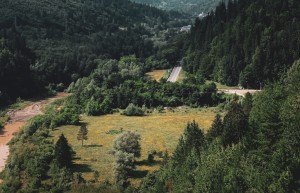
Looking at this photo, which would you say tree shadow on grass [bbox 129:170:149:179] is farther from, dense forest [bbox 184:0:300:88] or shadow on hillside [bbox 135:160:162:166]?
dense forest [bbox 184:0:300:88]

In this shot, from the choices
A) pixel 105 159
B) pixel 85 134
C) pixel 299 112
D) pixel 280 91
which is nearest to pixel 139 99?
pixel 85 134

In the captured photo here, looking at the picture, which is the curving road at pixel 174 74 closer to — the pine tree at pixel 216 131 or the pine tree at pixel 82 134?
the pine tree at pixel 82 134

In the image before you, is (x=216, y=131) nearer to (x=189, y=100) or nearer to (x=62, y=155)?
(x=62, y=155)

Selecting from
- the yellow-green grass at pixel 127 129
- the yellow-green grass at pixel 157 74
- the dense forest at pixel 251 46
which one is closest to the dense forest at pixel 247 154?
the yellow-green grass at pixel 127 129

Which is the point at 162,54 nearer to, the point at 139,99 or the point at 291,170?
the point at 139,99

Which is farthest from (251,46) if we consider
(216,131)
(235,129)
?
(235,129)
